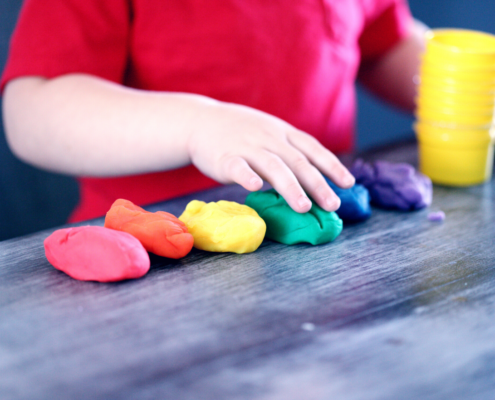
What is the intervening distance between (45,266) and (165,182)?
1.17ft

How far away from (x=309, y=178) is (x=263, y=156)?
5cm

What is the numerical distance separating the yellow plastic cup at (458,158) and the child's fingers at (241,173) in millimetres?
304

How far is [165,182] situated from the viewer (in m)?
0.81

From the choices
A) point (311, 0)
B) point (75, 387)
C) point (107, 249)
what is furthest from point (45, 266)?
point (311, 0)

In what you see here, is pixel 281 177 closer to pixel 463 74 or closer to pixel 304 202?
pixel 304 202

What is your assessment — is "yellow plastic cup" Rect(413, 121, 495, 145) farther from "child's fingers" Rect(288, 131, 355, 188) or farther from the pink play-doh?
the pink play-doh

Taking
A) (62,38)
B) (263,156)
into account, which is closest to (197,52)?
(62,38)

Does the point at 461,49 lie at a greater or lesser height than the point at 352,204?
greater

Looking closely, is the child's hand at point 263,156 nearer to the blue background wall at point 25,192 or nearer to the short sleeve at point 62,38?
the short sleeve at point 62,38

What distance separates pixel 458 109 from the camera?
2.26 feet

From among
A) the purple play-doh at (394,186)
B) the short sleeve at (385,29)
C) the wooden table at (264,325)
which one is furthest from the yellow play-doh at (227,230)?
the short sleeve at (385,29)

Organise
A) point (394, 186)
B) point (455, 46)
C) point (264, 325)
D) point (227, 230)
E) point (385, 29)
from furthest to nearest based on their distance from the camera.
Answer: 1. point (385, 29)
2. point (455, 46)
3. point (394, 186)
4. point (227, 230)
5. point (264, 325)

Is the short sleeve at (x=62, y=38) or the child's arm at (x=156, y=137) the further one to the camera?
the short sleeve at (x=62, y=38)

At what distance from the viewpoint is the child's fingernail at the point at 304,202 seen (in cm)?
51
